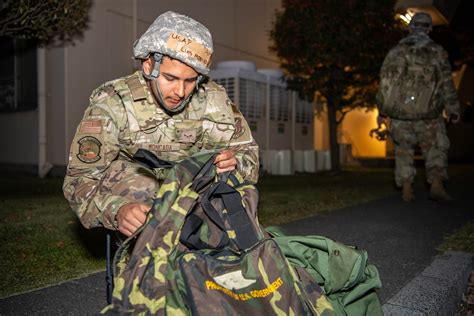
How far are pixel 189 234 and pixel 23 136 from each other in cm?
875

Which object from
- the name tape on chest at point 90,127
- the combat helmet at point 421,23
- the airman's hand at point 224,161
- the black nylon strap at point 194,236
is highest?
the combat helmet at point 421,23

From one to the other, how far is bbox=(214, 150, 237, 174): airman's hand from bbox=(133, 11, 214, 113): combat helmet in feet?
1.35

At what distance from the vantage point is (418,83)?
5297 millimetres

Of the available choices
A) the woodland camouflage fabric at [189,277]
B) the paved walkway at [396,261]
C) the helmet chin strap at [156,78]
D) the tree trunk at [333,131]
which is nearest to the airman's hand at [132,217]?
the woodland camouflage fabric at [189,277]

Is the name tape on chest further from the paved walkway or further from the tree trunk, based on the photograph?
the tree trunk

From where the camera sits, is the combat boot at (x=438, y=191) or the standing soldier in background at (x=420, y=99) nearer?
the standing soldier in background at (x=420, y=99)

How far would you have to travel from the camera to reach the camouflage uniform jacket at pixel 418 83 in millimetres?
5289

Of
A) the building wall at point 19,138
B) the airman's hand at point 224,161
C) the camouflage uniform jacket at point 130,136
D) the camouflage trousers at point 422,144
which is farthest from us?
the building wall at point 19,138

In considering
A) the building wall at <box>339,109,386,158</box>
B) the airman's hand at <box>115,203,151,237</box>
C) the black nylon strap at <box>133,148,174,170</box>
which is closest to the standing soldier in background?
the black nylon strap at <box>133,148,174,170</box>

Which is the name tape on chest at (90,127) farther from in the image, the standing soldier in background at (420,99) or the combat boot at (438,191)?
the combat boot at (438,191)

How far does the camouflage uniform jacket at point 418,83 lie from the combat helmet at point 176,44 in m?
4.05

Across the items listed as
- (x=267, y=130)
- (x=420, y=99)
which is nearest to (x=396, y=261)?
(x=420, y=99)

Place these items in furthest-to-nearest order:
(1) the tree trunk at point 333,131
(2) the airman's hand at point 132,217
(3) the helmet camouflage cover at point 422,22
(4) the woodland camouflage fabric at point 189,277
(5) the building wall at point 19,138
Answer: (1) the tree trunk at point 333,131 < (5) the building wall at point 19,138 < (3) the helmet camouflage cover at point 422,22 < (2) the airman's hand at point 132,217 < (4) the woodland camouflage fabric at point 189,277

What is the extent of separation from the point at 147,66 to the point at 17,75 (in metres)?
8.65
